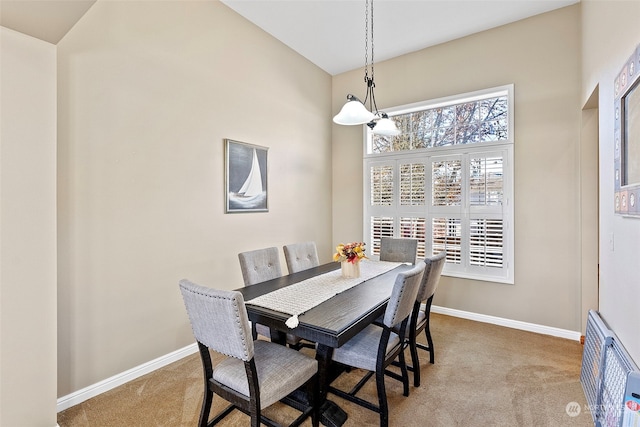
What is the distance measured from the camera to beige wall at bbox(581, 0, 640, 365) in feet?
5.55

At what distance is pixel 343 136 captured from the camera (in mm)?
4777

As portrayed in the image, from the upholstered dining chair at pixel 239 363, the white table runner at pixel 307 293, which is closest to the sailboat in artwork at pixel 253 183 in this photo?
the white table runner at pixel 307 293

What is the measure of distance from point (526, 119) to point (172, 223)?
12.6 ft

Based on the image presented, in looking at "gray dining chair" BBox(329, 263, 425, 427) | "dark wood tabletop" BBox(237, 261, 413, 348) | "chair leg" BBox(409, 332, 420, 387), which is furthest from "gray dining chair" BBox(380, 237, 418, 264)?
"gray dining chair" BBox(329, 263, 425, 427)

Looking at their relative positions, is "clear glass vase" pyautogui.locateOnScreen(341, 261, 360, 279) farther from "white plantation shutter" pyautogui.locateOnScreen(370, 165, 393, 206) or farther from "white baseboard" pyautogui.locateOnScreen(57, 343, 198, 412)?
"white plantation shutter" pyautogui.locateOnScreen(370, 165, 393, 206)

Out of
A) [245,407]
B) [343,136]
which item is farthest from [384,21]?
[245,407]

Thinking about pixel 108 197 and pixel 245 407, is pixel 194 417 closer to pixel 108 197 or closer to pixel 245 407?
pixel 245 407

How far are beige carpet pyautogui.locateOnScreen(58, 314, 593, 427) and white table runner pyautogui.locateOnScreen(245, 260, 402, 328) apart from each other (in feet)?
2.48

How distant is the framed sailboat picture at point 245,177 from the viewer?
3.25 meters

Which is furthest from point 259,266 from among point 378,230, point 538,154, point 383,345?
point 538,154

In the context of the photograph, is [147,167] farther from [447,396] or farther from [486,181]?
[486,181]

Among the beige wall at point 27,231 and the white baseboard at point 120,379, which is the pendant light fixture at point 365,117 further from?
the white baseboard at point 120,379

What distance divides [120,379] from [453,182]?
12.8 ft

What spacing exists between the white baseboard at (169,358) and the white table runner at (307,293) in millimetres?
1336
